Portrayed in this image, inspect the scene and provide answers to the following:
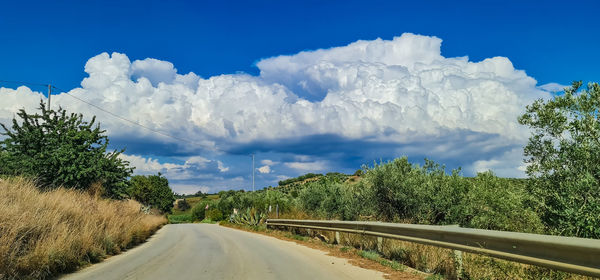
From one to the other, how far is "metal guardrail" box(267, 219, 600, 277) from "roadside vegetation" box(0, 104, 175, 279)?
7.90m

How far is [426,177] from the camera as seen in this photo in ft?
57.8

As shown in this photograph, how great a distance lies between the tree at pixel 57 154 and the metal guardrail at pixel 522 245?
17.8 m

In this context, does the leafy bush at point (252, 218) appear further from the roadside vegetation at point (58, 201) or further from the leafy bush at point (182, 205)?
the leafy bush at point (182, 205)

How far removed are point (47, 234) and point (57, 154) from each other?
41.1 ft

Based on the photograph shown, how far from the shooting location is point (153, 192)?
77.7 m

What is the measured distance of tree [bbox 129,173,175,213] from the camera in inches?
2980

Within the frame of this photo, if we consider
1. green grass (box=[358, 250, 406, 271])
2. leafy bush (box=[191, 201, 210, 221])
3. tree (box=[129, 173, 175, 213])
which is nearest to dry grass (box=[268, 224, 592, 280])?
green grass (box=[358, 250, 406, 271])

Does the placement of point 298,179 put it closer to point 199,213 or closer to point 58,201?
point 199,213

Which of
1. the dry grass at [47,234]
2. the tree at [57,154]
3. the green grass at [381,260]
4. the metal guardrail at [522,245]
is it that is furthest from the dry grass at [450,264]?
the tree at [57,154]

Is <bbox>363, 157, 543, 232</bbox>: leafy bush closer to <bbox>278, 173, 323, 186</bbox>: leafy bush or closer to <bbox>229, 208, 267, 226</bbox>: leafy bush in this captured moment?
<bbox>229, 208, 267, 226</bbox>: leafy bush

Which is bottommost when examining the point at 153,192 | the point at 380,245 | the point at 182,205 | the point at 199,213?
the point at 380,245

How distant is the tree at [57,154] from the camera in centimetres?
1998

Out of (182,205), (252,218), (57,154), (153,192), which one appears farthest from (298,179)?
(57,154)

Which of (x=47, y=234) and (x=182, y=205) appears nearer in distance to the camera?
(x=47, y=234)
